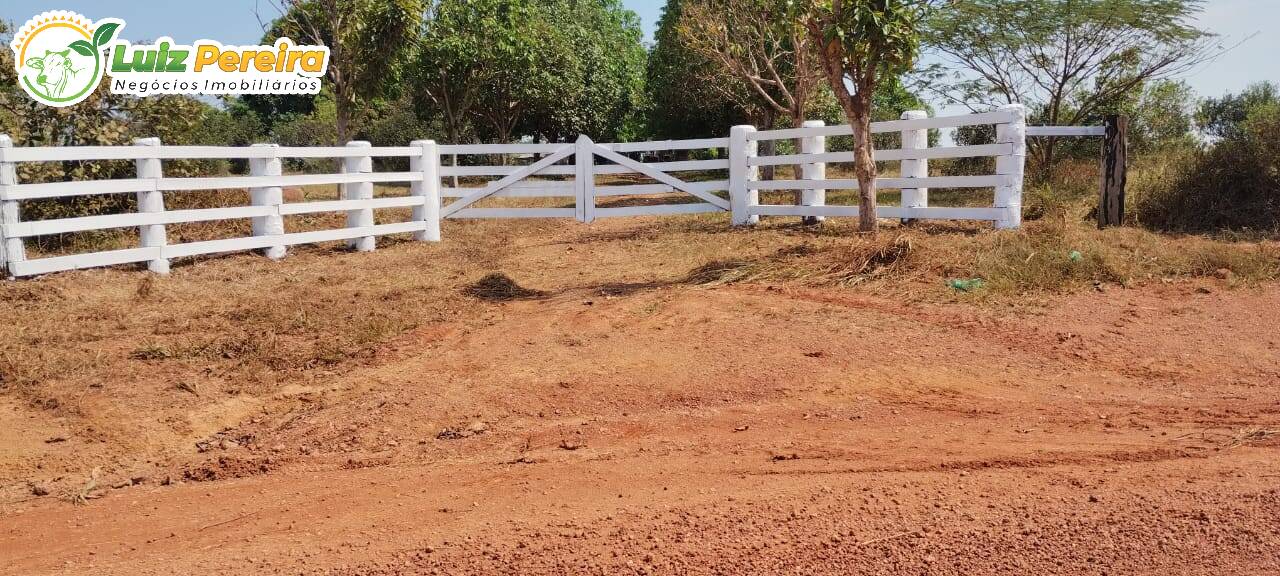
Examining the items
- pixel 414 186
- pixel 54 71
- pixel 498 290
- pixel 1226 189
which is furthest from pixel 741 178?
pixel 54 71

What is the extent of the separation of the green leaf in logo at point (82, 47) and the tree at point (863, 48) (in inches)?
428

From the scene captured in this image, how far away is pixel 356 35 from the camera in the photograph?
19.1 m

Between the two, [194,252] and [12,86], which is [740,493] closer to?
[194,252]

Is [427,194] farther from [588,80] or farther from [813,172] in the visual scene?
[588,80]

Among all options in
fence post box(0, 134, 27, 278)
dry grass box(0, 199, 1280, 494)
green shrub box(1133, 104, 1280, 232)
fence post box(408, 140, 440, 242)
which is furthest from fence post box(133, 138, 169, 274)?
green shrub box(1133, 104, 1280, 232)

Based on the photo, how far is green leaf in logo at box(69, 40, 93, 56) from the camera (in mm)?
14438

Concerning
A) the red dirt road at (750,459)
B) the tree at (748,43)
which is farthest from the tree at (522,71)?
the red dirt road at (750,459)

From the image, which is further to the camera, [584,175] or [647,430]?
[584,175]

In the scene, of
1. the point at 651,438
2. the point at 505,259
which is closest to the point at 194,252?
the point at 505,259

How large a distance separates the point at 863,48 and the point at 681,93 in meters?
22.5

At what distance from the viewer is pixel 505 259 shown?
38.4 feet

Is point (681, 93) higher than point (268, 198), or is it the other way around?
point (681, 93)

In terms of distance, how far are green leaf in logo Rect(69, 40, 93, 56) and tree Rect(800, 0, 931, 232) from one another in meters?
10.9

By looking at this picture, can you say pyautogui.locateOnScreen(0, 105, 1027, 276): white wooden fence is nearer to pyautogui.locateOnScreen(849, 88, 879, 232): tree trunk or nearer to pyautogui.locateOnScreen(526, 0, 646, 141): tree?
pyautogui.locateOnScreen(849, 88, 879, 232): tree trunk
